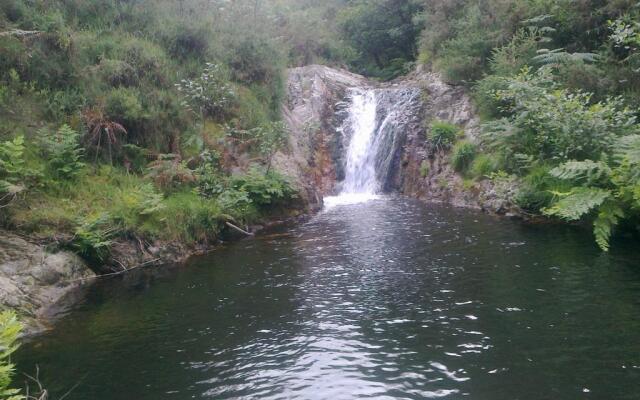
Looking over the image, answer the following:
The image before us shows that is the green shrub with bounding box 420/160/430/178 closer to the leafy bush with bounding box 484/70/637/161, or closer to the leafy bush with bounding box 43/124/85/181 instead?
the leafy bush with bounding box 484/70/637/161

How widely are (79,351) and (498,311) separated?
21.3ft

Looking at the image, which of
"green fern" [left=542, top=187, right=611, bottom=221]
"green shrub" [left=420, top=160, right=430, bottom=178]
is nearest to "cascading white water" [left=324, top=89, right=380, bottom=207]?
"green shrub" [left=420, top=160, right=430, bottom=178]

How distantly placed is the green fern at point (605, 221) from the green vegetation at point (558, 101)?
0.07 feet

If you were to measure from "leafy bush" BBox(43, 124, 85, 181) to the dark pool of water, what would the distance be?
11.3 ft

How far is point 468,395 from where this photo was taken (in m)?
5.54

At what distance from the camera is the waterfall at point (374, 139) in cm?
2275

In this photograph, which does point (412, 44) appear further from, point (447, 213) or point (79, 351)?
point (79, 351)

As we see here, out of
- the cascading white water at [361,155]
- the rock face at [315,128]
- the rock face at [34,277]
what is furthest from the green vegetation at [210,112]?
the cascading white water at [361,155]

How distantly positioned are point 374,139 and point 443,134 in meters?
3.57

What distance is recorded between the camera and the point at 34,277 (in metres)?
9.81

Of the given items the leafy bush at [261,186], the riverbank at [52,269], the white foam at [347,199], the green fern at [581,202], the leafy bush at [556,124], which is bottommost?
the riverbank at [52,269]

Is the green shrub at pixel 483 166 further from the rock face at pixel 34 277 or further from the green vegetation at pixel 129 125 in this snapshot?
the rock face at pixel 34 277

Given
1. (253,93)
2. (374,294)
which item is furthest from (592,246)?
(253,93)

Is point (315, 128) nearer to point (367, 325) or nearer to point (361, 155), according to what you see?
point (361, 155)
